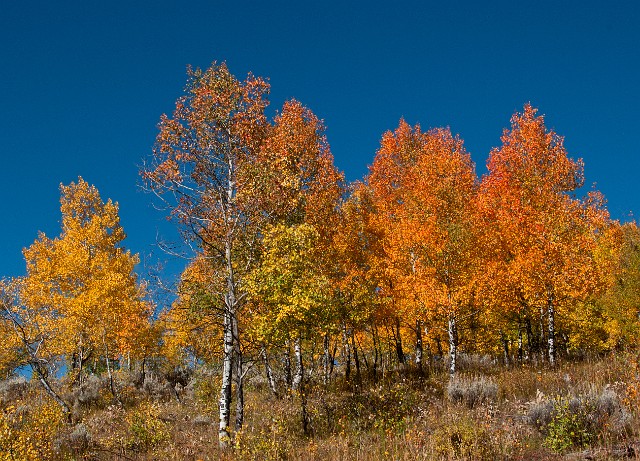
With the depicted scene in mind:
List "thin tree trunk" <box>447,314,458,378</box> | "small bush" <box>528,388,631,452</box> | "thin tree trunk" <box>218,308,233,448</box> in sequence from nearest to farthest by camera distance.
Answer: "small bush" <box>528,388,631,452</box>, "thin tree trunk" <box>218,308,233,448</box>, "thin tree trunk" <box>447,314,458,378</box>

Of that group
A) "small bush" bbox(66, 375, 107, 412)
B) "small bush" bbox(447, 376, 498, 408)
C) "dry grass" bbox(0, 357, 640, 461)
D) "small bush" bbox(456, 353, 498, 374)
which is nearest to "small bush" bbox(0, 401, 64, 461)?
"dry grass" bbox(0, 357, 640, 461)

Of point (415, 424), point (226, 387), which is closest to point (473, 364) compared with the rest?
point (415, 424)

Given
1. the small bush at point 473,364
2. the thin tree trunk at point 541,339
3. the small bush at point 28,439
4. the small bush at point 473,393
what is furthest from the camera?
the thin tree trunk at point 541,339

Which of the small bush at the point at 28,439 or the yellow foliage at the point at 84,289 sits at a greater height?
the yellow foliage at the point at 84,289

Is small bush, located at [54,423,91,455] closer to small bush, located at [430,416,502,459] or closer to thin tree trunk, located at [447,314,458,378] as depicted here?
small bush, located at [430,416,502,459]

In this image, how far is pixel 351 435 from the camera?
1116 centimetres

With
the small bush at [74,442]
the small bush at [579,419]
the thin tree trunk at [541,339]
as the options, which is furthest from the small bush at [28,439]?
the thin tree trunk at [541,339]

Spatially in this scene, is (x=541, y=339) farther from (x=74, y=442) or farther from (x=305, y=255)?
(x=74, y=442)

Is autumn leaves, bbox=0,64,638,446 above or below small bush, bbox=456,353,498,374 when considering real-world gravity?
above

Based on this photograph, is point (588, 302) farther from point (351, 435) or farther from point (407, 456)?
point (407, 456)

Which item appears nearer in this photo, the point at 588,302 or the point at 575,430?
the point at 575,430

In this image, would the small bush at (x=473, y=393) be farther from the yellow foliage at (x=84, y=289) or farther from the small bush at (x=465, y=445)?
the yellow foliage at (x=84, y=289)

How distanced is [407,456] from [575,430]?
3234 mm

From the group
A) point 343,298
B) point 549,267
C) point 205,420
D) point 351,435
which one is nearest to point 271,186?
point 343,298
